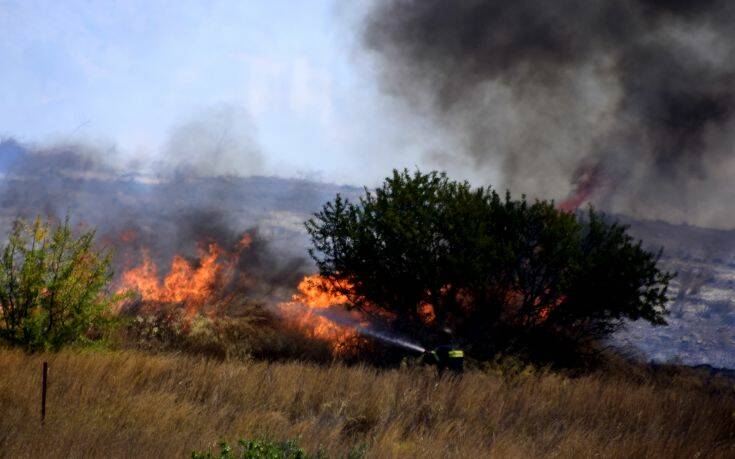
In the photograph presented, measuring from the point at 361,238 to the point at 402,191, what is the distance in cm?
190

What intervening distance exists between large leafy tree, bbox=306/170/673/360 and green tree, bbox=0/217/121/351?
849cm

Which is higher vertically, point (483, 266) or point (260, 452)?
point (483, 266)

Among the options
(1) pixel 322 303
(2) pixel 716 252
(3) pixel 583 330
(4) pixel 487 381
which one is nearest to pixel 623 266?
(3) pixel 583 330

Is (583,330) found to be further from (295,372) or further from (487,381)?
(295,372)

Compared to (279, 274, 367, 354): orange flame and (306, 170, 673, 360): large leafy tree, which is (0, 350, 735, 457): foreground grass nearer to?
(306, 170, 673, 360): large leafy tree

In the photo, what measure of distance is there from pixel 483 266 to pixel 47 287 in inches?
447

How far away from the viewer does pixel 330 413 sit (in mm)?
8773

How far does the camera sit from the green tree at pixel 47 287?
10.6 metres

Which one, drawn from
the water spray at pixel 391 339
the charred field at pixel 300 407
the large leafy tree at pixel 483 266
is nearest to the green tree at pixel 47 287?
the charred field at pixel 300 407

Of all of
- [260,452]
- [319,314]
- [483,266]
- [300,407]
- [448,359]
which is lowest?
[319,314]

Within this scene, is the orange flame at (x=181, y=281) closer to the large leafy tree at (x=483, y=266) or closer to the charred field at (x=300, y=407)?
the charred field at (x=300, y=407)

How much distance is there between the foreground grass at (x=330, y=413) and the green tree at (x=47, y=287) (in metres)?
0.88

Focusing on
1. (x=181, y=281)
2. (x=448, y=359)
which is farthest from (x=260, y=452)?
(x=181, y=281)

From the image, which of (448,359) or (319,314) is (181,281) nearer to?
(319,314)
